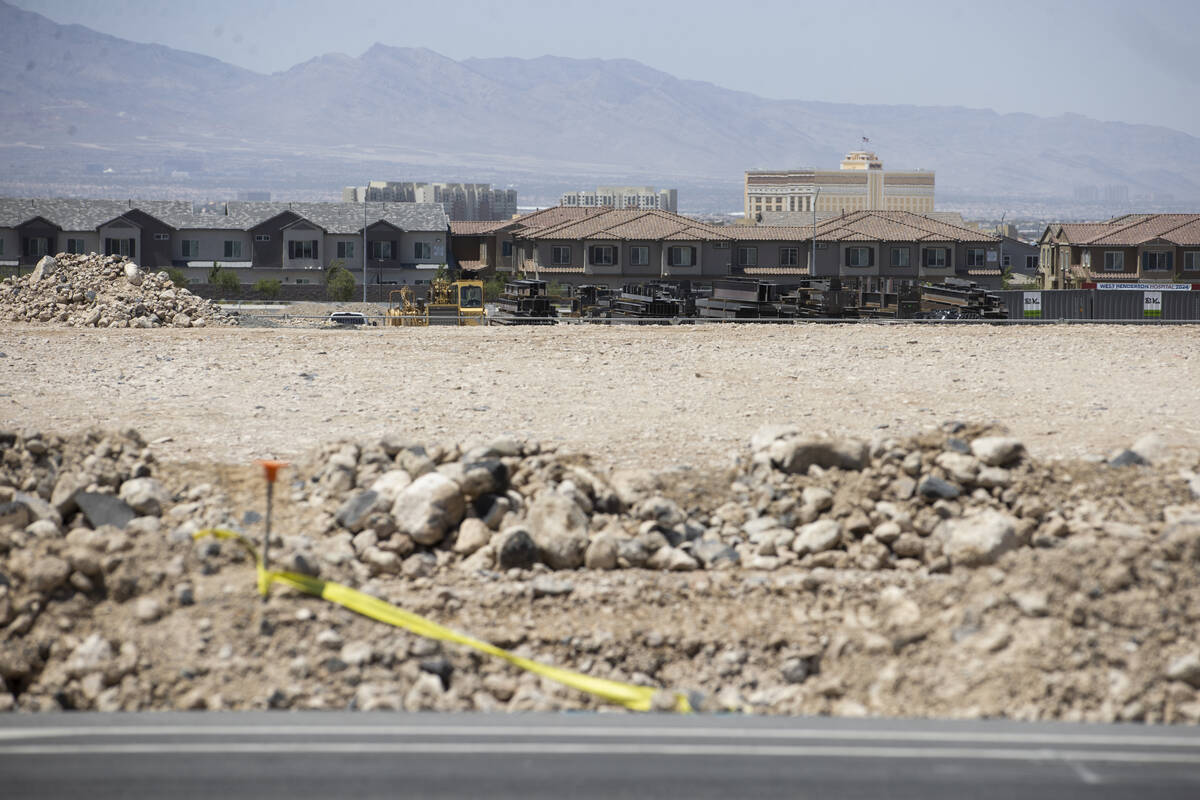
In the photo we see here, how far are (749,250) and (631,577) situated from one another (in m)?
72.9

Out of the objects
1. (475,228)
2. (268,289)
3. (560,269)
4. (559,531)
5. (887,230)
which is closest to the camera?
(559,531)

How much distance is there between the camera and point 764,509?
1448 cm

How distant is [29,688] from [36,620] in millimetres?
872

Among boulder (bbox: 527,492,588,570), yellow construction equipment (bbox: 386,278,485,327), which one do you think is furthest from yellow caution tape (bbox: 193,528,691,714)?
yellow construction equipment (bbox: 386,278,485,327)

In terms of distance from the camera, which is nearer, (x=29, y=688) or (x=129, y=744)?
(x=129, y=744)

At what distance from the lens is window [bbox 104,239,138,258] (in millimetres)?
89188

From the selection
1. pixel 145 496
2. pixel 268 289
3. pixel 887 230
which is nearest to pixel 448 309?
pixel 145 496

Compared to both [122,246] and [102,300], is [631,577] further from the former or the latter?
[122,246]

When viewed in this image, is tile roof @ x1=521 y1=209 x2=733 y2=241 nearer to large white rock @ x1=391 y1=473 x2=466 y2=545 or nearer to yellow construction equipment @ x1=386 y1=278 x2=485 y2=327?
yellow construction equipment @ x1=386 y1=278 x2=485 y2=327

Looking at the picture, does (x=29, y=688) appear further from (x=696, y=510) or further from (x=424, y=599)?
(x=696, y=510)

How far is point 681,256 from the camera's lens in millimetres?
82375

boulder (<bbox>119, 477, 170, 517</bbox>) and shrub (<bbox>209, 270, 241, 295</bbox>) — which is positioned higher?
shrub (<bbox>209, 270, 241, 295</bbox>)

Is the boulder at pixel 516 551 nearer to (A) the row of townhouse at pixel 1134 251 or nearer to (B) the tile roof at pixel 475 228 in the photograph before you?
(A) the row of townhouse at pixel 1134 251

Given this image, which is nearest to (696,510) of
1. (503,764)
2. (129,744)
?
(503,764)
